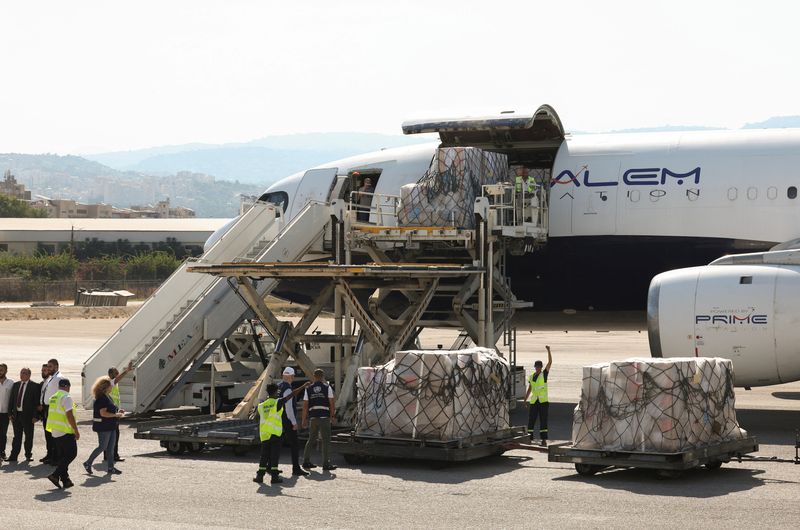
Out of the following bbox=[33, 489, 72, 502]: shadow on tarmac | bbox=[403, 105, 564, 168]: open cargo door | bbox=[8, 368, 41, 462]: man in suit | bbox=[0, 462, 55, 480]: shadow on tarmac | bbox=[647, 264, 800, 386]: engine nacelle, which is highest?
bbox=[403, 105, 564, 168]: open cargo door

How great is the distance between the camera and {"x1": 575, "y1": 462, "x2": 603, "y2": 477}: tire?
1925cm

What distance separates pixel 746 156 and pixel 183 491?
15.1m

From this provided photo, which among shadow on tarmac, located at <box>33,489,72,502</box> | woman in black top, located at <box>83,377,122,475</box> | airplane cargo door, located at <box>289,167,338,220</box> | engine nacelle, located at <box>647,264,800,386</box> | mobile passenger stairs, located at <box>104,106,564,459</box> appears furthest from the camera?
airplane cargo door, located at <box>289,167,338,220</box>

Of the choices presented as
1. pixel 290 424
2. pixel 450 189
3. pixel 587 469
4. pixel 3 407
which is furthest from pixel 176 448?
pixel 450 189

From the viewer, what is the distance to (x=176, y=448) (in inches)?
873

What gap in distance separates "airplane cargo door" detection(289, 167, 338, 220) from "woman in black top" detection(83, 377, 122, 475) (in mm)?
11121

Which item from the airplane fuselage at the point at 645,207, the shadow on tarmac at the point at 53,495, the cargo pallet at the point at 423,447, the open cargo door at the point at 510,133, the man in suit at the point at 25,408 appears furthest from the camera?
the open cargo door at the point at 510,133

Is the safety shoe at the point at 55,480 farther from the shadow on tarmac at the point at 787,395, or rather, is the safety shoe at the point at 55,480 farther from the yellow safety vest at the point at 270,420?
the shadow on tarmac at the point at 787,395

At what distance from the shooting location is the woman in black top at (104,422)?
1947cm

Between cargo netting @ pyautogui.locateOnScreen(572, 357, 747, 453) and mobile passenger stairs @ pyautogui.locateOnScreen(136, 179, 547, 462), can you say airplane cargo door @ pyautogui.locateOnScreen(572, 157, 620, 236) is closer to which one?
mobile passenger stairs @ pyautogui.locateOnScreen(136, 179, 547, 462)

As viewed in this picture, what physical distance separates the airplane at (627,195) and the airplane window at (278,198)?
5.35ft

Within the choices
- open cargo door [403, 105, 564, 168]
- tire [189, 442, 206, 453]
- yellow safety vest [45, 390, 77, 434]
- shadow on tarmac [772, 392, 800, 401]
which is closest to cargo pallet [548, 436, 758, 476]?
tire [189, 442, 206, 453]

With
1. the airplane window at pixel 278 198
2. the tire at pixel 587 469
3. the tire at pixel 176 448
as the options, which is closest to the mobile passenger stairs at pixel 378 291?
the tire at pixel 176 448

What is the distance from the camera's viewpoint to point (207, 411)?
2912cm
